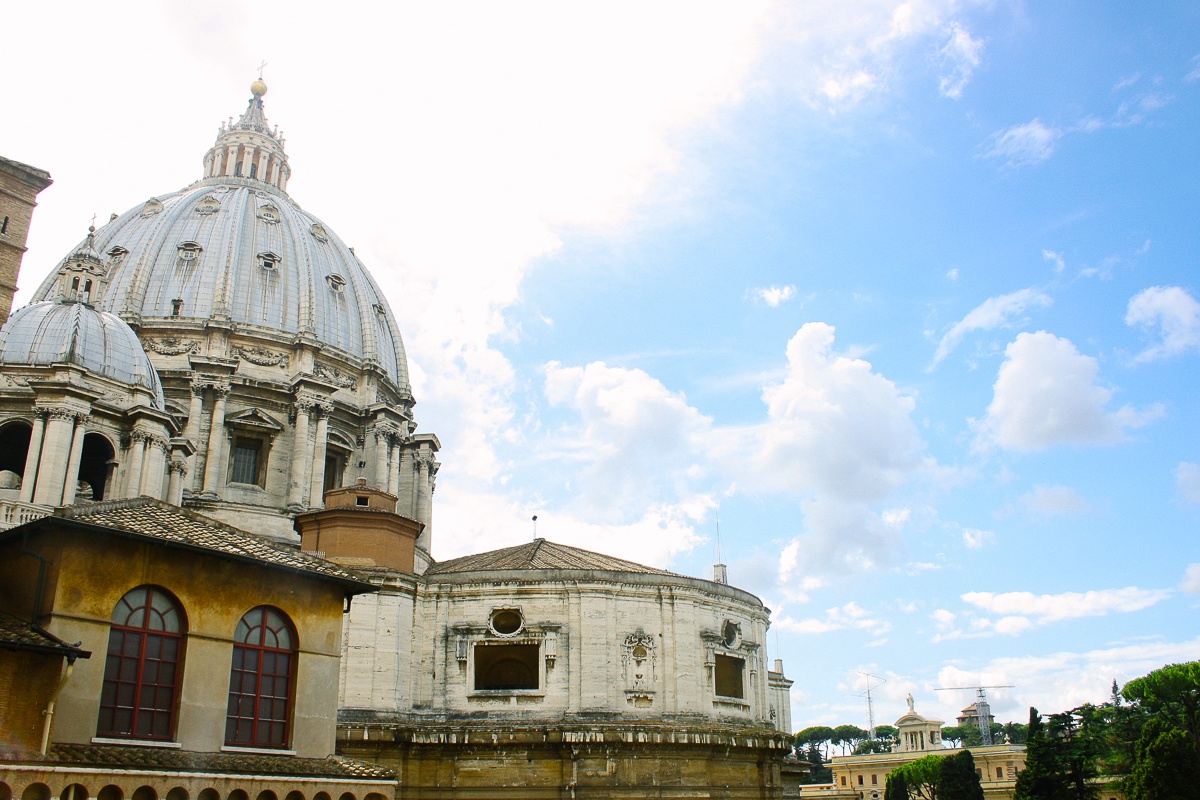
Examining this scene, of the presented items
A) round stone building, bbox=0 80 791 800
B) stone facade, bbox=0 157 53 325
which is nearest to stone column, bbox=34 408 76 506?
round stone building, bbox=0 80 791 800

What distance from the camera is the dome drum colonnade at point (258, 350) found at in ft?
180

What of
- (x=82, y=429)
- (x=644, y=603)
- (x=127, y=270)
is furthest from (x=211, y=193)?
(x=644, y=603)

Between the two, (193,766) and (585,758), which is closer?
(193,766)

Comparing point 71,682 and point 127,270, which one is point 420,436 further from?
point 71,682

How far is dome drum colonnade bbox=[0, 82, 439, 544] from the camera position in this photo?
54.9 m

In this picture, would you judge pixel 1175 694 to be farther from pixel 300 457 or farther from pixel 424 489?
pixel 300 457

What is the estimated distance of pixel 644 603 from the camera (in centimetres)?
4188

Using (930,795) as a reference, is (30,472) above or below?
above

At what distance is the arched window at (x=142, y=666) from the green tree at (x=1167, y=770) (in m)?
45.7

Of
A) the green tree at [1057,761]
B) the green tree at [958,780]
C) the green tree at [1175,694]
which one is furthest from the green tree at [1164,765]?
the green tree at [958,780]

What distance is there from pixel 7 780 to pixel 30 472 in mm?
23049

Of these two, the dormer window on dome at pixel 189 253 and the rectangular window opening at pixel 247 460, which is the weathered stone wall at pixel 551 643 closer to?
the rectangular window opening at pixel 247 460

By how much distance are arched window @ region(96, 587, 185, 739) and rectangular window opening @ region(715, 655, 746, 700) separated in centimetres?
2676

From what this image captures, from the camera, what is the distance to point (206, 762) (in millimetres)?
20688
